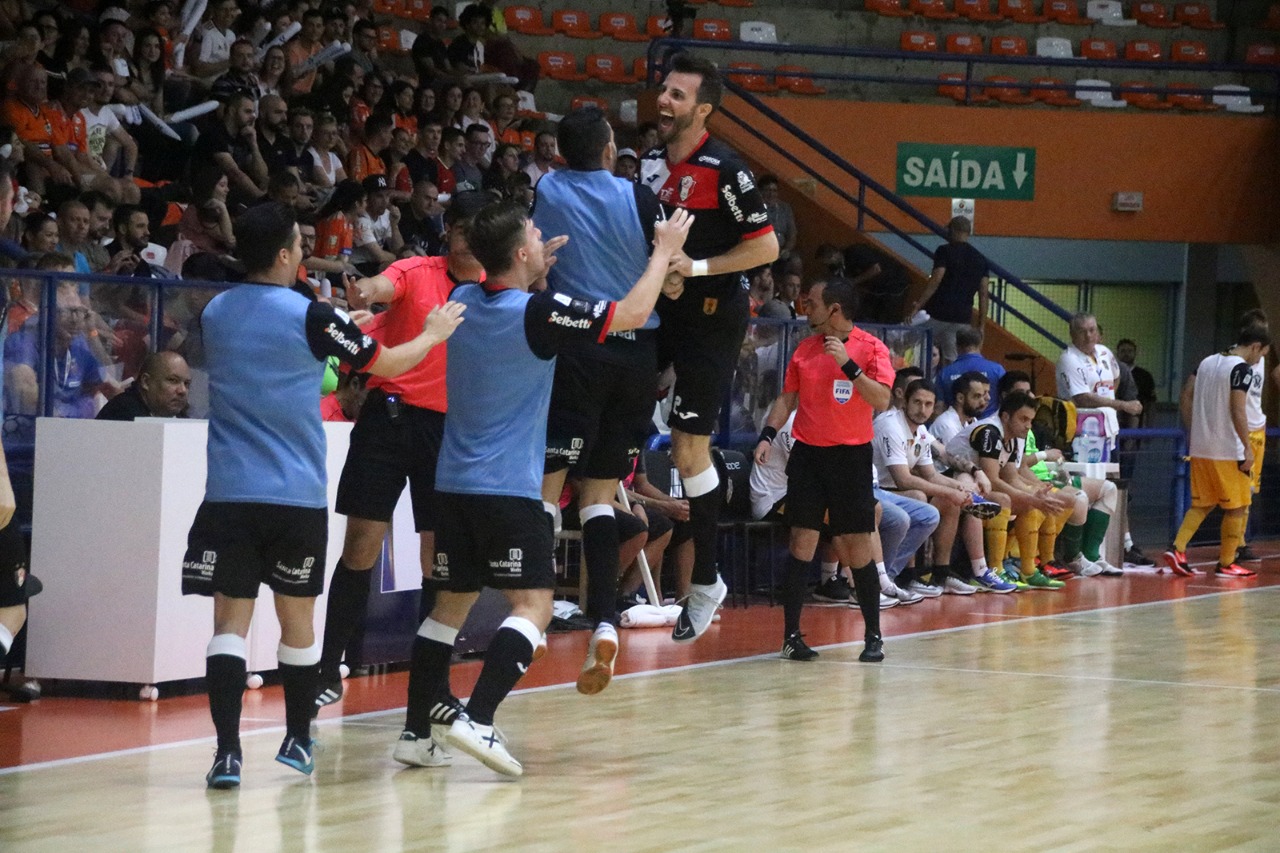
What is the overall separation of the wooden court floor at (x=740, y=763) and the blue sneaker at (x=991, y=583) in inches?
127

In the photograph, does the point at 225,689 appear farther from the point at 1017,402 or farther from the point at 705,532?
the point at 1017,402

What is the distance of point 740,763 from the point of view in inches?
256

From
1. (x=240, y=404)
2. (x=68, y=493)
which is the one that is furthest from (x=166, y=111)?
(x=240, y=404)

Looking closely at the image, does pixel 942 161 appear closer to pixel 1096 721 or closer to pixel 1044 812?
pixel 1096 721

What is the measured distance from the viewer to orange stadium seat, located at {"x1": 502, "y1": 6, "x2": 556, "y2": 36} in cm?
Result: 2039

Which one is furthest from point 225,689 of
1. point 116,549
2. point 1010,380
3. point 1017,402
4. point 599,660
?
point 1010,380

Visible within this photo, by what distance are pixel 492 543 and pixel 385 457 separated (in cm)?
85

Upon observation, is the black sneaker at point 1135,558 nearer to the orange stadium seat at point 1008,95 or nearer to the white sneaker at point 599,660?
the orange stadium seat at point 1008,95

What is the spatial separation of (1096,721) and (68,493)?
14.4 ft

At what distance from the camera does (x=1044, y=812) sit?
226 inches

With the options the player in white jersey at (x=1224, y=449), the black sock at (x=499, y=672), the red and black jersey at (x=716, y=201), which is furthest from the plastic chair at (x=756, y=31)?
the black sock at (x=499, y=672)

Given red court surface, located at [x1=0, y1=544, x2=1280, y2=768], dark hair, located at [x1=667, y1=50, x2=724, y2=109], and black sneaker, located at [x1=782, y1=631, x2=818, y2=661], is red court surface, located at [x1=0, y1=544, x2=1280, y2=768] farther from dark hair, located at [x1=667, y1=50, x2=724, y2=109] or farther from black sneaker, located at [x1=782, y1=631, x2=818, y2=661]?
dark hair, located at [x1=667, y1=50, x2=724, y2=109]

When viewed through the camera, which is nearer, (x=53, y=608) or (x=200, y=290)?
(x=53, y=608)

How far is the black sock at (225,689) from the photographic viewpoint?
5.77m
